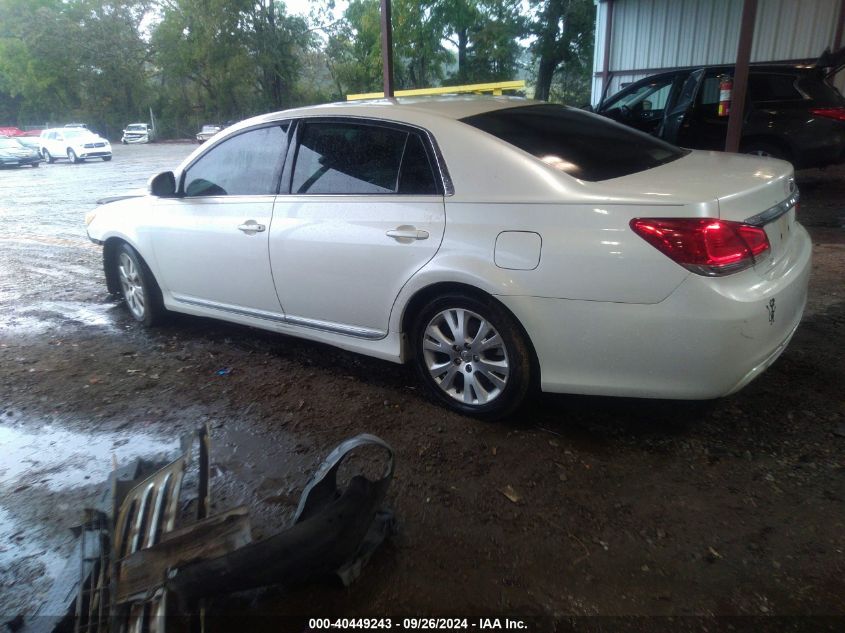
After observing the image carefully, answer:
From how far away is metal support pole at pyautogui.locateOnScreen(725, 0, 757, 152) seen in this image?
662 cm

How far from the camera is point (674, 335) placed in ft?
8.34

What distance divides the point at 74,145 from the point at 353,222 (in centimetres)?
2976

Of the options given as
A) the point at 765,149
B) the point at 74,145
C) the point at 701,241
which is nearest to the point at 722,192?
the point at 701,241

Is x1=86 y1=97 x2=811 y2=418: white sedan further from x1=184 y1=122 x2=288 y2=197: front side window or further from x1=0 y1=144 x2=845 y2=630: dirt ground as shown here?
x1=0 y1=144 x2=845 y2=630: dirt ground

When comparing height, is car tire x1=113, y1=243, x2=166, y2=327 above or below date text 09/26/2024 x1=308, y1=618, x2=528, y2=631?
above

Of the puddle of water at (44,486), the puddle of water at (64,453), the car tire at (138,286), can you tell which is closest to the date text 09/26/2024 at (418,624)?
the puddle of water at (44,486)

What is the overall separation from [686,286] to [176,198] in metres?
3.31

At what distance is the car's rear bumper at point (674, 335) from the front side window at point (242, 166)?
1.79 meters

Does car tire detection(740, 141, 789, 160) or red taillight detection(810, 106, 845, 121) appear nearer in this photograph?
red taillight detection(810, 106, 845, 121)

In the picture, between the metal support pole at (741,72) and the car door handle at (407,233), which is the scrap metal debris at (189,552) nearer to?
the car door handle at (407,233)

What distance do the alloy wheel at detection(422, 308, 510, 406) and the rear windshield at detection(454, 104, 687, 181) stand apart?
0.84 metres

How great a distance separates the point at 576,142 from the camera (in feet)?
10.4

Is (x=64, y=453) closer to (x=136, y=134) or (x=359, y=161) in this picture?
(x=359, y=161)

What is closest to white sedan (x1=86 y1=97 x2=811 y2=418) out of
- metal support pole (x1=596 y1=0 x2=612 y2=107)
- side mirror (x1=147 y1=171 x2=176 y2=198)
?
side mirror (x1=147 y1=171 x2=176 y2=198)
